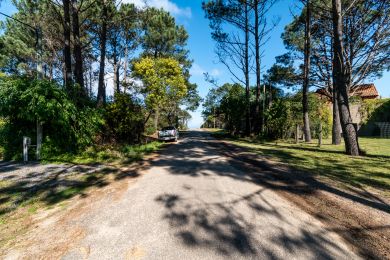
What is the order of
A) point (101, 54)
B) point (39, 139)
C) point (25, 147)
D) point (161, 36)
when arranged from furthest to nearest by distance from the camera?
point (161, 36)
point (101, 54)
point (39, 139)
point (25, 147)

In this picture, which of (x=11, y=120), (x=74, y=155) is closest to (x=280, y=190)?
(x=74, y=155)

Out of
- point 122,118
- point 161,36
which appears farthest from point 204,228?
point 161,36

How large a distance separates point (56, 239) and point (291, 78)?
23941 millimetres

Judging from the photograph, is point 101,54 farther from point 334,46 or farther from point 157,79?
point 334,46

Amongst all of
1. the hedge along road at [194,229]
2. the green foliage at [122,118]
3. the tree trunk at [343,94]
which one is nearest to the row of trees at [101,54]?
the green foliage at [122,118]

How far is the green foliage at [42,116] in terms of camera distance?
28.8 ft

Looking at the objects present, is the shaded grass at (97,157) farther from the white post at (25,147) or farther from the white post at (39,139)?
the white post at (25,147)

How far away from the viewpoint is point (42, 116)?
29.5 ft

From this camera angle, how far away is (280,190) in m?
5.44

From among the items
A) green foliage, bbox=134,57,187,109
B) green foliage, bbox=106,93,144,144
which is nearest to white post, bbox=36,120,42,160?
green foliage, bbox=106,93,144,144

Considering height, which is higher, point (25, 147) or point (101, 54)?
point (101, 54)

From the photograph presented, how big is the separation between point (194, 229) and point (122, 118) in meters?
11.6

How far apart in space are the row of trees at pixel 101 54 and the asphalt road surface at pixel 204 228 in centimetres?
695

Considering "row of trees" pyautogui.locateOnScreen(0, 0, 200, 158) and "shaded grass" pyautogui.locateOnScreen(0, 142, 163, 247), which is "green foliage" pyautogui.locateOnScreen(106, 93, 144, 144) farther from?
"shaded grass" pyautogui.locateOnScreen(0, 142, 163, 247)
